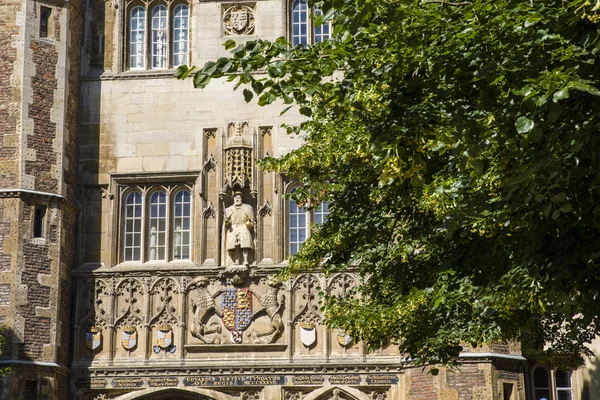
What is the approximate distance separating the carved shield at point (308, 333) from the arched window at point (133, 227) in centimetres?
382

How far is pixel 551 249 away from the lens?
10703 mm

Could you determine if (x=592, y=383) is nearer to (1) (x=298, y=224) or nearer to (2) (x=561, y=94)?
(1) (x=298, y=224)

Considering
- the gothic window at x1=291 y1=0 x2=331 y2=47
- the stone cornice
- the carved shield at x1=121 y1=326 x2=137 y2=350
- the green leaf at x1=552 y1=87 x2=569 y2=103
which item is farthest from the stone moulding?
the green leaf at x1=552 y1=87 x2=569 y2=103

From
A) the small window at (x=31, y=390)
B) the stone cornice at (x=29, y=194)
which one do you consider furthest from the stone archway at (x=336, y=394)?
the stone cornice at (x=29, y=194)

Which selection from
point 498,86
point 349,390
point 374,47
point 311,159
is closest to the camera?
point 498,86

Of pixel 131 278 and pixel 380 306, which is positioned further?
pixel 131 278

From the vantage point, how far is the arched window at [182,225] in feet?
87.0

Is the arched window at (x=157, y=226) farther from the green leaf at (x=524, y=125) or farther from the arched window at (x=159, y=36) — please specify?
the green leaf at (x=524, y=125)

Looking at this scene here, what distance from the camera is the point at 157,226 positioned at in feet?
87.3

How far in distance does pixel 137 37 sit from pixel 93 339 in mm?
6815

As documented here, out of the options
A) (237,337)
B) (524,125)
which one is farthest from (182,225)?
(524,125)

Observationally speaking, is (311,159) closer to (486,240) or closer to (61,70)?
(486,240)

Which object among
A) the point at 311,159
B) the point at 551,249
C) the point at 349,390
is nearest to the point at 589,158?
the point at 551,249

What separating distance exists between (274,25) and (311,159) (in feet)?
31.8
